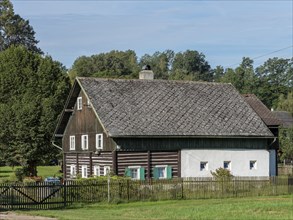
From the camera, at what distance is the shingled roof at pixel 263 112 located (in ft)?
182

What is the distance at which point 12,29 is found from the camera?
346 ft

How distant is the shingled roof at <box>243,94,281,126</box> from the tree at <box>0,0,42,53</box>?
54.3 metres

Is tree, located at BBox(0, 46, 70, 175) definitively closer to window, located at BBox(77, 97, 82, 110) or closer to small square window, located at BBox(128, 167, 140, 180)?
window, located at BBox(77, 97, 82, 110)

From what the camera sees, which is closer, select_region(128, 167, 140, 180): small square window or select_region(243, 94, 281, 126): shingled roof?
select_region(128, 167, 140, 180): small square window

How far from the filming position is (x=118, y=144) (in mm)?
45844

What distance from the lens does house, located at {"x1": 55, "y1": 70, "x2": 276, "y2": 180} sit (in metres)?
46.5

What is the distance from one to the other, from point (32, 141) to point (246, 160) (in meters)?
22.0

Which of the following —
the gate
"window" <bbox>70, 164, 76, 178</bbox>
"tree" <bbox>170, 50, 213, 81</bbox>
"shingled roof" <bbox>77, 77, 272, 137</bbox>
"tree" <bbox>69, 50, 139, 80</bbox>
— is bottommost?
the gate

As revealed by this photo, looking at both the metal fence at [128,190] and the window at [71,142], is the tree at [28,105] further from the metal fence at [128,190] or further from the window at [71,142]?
the metal fence at [128,190]

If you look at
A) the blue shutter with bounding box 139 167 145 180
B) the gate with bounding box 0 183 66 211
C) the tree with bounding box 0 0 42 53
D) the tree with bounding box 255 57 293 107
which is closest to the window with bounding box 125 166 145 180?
the blue shutter with bounding box 139 167 145 180

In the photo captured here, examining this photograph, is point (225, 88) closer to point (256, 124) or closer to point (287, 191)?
point (256, 124)

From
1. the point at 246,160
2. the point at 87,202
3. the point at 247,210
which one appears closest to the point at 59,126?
the point at 246,160

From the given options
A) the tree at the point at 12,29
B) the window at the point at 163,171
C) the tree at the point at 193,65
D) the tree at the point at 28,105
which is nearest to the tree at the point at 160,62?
the tree at the point at 193,65

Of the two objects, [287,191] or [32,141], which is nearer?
[287,191]
